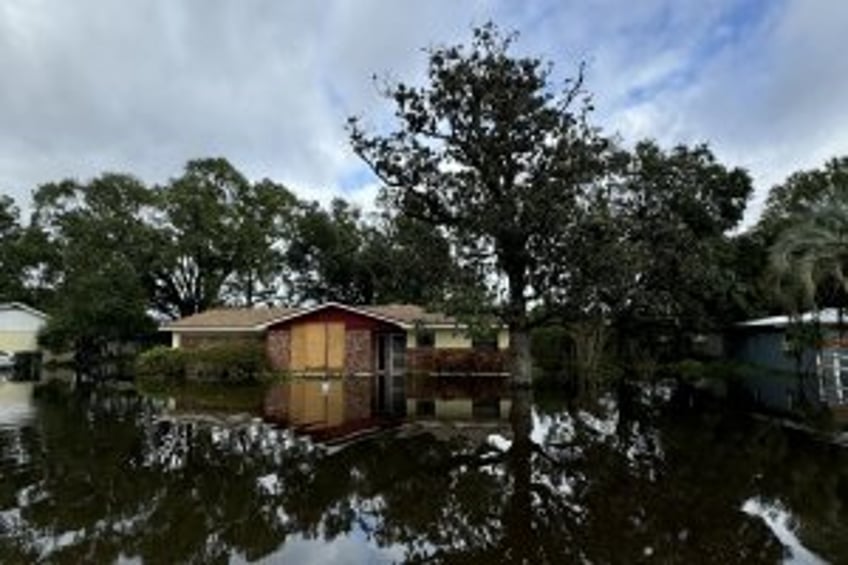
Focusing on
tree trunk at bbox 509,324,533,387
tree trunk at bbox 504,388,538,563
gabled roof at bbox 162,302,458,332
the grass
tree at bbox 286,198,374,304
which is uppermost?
tree at bbox 286,198,374,304

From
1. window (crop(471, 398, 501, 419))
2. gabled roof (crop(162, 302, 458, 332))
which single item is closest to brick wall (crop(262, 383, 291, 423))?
window (crop(471, 398, 501, 419))

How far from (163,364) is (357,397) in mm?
13943

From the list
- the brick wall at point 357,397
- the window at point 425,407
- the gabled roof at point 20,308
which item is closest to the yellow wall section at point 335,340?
the brick wall at point 357,397

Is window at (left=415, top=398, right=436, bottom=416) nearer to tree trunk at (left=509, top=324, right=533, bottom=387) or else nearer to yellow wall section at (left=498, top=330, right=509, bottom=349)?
tree trunk at (left=509, top=324, right=533, bottom=387)

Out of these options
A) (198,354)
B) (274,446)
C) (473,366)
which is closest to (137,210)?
(198,354)

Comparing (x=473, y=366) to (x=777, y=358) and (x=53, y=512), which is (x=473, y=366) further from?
(x=53, y=512)

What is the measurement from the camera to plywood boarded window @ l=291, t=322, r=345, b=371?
121 feet

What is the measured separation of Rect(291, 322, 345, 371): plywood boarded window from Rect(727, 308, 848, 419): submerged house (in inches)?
636

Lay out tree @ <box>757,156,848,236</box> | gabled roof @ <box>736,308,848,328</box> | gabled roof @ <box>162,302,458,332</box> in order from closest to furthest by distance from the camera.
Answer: gabled roof @ <box>736,308,848,328</box>
gabled roof @ <box>162,302,458,332</box>
tree @ <box>757,156,848,236</box>

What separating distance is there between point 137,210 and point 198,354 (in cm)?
2117

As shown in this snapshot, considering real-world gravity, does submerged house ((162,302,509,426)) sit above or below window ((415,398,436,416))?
above

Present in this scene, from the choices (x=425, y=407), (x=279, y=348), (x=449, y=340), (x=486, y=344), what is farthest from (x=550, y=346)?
(x=425, y=407)

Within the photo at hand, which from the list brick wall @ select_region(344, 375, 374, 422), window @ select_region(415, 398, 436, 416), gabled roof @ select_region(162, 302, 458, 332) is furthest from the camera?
gabled roof @ select_region(162, 302, 458, 332)

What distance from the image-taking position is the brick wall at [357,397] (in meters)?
20.7
